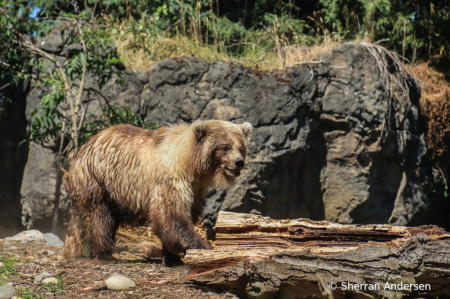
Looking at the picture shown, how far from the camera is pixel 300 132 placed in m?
7.28

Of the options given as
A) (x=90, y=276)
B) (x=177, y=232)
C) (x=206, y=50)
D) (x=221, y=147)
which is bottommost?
(x=90, y=276)

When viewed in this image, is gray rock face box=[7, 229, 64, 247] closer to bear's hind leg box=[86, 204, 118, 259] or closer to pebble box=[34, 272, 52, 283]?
bear's hind leg box=[86, 204, 118, 259]

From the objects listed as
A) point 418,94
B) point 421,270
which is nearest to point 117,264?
point 421,270

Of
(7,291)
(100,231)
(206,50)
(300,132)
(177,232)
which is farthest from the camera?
(206,50)

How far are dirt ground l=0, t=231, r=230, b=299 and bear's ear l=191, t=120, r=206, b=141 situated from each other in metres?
1.43

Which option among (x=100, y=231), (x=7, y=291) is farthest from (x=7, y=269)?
(x=100, y=231)

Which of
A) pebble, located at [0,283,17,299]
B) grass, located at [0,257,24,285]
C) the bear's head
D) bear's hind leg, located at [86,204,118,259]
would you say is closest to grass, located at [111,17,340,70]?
the bear's head

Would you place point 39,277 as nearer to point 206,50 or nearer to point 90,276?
point 90,276

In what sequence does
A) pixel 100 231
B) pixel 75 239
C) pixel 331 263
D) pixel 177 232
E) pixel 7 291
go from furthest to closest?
pixel 75 239 < pixel 100 231 < pixel 177 232 < pixel 331 263 < pixel 7 291

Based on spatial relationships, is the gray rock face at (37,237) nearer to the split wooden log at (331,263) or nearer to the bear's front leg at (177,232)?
the bear's front leg at (177,232)

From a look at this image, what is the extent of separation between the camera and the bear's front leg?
411cm

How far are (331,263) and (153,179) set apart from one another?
6.73 ft

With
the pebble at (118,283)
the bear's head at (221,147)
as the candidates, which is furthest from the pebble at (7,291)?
the bear's head at (221,147)

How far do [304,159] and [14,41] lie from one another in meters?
5.05
